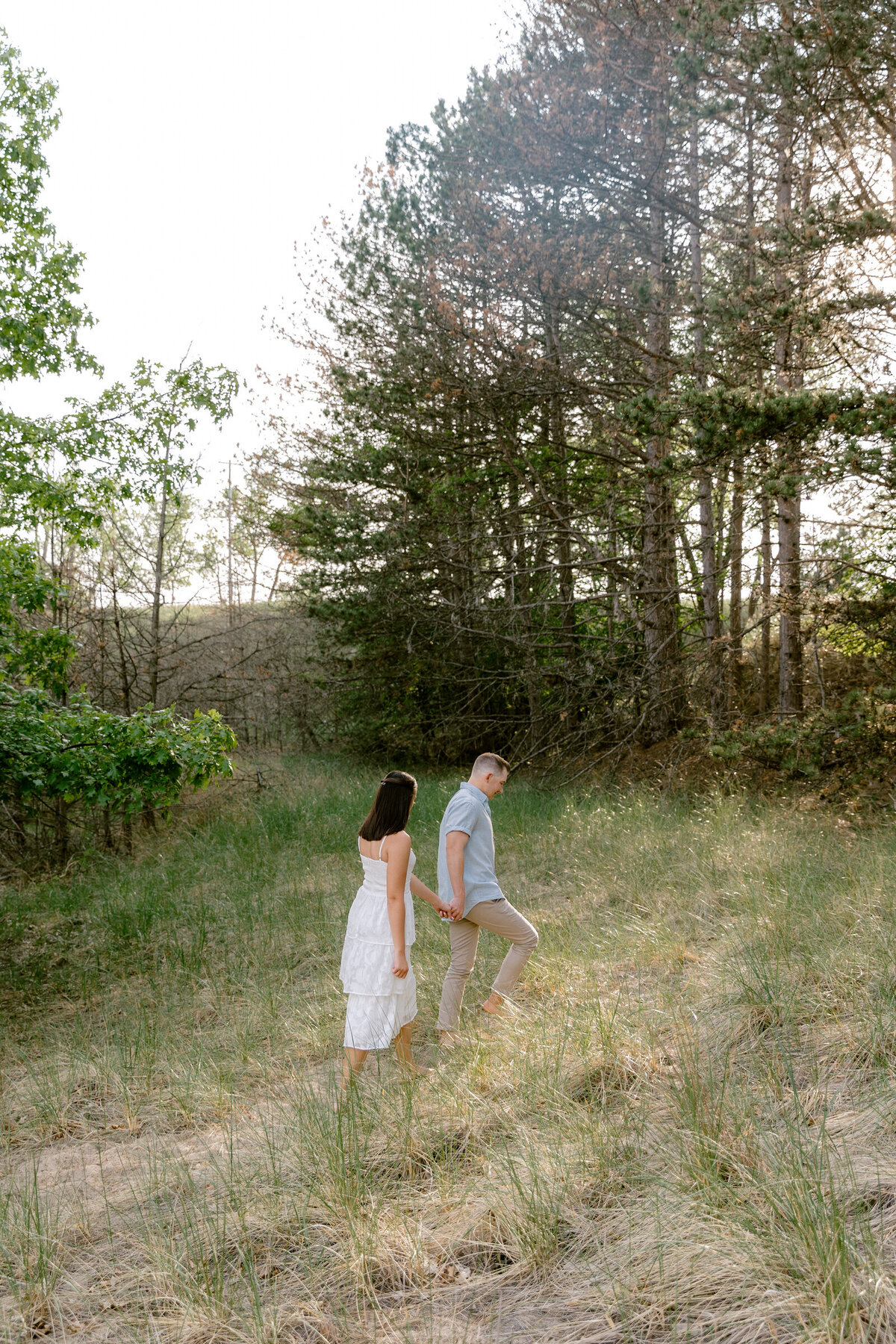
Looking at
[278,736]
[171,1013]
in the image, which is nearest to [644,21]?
[171,1013]

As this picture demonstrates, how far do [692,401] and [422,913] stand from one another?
4.98 metres

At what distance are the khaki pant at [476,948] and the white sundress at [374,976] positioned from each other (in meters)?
0.59

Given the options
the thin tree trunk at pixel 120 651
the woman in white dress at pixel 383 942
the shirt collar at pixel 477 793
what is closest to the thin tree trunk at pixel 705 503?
the shirt collar at pixel 477 793

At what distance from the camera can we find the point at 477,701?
18609mm

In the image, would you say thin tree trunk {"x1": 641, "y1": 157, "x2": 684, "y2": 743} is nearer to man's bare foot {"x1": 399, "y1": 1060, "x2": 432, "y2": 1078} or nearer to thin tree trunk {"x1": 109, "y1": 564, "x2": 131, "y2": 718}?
thin tree trunk {"x1": 109, "y1": 564, "x2": 131, "y2": 718}

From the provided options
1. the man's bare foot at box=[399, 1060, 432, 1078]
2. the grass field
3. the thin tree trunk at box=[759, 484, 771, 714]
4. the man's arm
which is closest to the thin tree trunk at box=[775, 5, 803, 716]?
the thin tree trunk at box=[759, 484, 771, 714]

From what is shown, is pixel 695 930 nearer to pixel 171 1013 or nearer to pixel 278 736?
pixel 171 1013

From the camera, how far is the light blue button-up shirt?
5.11 meters

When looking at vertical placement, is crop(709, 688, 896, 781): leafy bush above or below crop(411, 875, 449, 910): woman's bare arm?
above

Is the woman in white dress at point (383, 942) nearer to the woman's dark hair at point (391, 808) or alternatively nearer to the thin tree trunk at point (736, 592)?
the woman's dark hair at point (391, 808)

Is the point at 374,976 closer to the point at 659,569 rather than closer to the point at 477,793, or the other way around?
the point at 477,793

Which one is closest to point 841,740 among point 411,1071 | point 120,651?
point 411,1071

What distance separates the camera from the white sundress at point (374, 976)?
4.50 m

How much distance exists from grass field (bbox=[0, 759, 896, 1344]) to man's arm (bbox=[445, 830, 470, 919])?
26.1 inches
